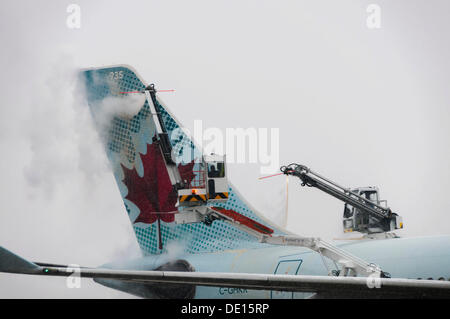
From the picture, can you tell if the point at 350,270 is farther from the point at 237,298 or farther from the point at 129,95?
the point at 129,95

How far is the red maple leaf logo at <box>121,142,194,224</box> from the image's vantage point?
589 inches

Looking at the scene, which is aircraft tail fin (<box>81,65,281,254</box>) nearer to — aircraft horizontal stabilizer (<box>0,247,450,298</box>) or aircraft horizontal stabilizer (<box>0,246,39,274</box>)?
aircraft horizontal stabilizer (<box>0,247,450,298</box>)

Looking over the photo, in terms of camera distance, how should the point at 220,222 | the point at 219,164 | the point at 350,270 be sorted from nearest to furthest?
the point at 350,270, the point at 219,164, the point at 220,222

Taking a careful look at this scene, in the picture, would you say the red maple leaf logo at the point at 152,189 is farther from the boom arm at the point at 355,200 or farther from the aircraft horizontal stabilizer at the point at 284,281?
the aircraft horizontal stabilizer at the point at 284,281

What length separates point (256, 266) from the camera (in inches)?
458

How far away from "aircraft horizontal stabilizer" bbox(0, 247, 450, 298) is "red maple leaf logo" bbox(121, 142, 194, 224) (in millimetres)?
6203

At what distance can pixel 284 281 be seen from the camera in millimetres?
8117

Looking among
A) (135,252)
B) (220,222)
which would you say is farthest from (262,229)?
(135,252)

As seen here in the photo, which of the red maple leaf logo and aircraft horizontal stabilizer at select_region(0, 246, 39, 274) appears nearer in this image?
aircraft horizontal stabilizer at select_region(0, 246, 39, 274)

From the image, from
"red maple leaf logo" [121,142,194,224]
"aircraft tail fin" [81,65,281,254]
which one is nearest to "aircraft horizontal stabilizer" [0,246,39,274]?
"aircraft tail fin" [81,65,281,254]

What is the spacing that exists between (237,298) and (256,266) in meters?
0.79

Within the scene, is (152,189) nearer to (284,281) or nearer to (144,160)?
(144,160)

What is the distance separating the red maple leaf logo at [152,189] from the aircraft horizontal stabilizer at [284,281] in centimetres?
620

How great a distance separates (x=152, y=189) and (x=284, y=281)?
770 cm
